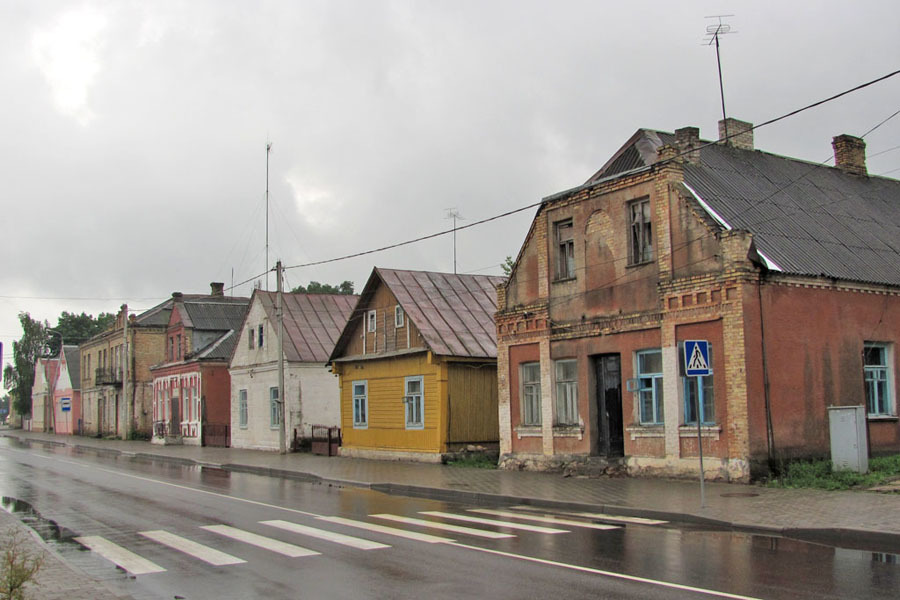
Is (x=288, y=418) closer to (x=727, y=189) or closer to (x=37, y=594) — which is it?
(x=727, y=189)

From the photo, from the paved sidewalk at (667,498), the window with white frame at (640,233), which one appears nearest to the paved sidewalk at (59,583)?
the paved sidewalk at (667,498)

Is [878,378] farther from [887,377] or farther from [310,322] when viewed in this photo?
[310,322]

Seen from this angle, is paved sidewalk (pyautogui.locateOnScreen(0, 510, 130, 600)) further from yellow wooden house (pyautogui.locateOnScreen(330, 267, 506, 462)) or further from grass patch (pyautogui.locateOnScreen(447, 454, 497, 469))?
yellow wooden house (pyautogui.locateOnScreen(330, 267, 506, 462))

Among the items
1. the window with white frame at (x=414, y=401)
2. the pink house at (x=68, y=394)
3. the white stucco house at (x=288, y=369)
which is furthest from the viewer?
the pink house at (x=68, y=394)

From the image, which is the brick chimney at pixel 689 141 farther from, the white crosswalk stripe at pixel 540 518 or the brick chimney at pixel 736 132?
the white crosswalk stripe at pixel 540 518

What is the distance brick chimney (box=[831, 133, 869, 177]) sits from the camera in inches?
982

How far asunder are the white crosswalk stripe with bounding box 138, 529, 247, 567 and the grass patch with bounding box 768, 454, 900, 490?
33.6 ft

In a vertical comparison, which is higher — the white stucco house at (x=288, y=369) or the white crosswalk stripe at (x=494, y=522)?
the white stucco house at (x=288, y=369)

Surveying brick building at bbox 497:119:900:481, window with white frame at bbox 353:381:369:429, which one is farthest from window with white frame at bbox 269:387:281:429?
brick building at bbox 497:119:900:481

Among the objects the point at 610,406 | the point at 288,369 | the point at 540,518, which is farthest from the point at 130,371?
the point at 540,518

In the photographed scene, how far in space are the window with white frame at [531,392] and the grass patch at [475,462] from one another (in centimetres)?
205

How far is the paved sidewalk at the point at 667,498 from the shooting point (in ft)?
36.8

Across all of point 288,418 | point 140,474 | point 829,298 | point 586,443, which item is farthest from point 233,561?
point 288,418

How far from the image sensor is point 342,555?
9.92 metres
